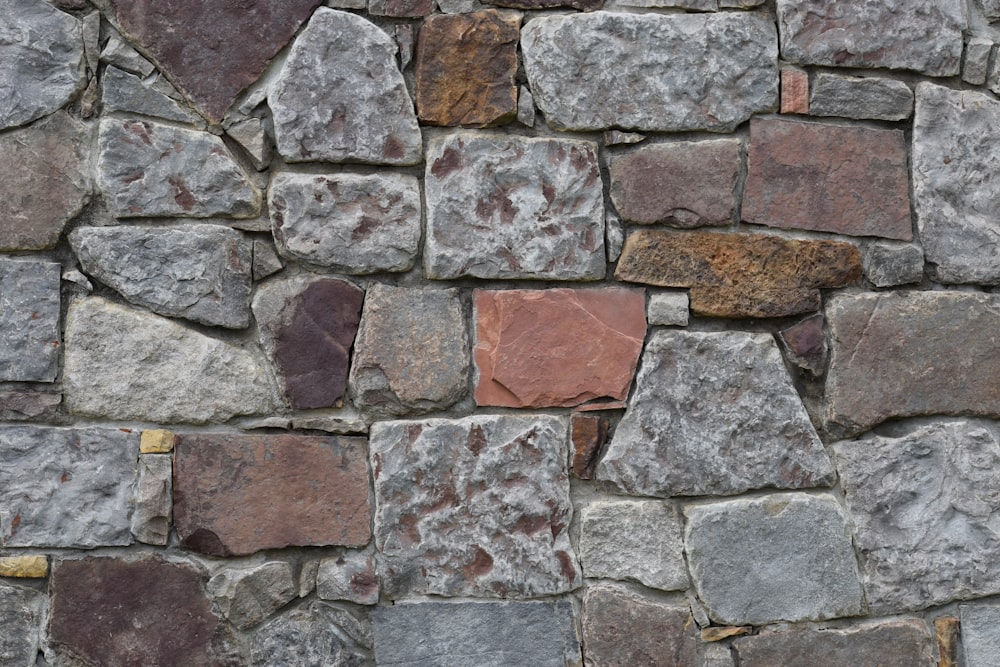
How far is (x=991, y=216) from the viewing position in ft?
6.82

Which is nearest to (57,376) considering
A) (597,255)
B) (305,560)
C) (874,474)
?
(305,560)

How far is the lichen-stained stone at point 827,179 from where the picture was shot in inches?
80.4

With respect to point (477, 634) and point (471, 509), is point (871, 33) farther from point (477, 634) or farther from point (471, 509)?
point (477, 634)

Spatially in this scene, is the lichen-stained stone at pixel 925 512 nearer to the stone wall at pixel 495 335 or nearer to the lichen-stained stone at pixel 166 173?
the stone wall at pixel 495 335

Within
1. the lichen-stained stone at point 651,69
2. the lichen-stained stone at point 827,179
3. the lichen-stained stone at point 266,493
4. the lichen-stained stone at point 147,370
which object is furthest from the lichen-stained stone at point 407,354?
the lichen-stained stone at point 827,179

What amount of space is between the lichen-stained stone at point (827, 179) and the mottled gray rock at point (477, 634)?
101cm

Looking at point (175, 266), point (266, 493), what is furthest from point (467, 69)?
point (266, 493)

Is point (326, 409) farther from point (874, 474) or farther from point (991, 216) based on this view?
point (991, 216)

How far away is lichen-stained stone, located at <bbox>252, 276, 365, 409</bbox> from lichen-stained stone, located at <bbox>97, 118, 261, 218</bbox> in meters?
0.21

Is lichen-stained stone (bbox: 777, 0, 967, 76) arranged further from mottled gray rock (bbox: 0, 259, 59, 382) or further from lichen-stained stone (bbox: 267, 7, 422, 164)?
mottled gray rock (bbox: 0, 259, 59, 382)

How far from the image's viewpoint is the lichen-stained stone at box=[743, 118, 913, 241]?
6.70 feet

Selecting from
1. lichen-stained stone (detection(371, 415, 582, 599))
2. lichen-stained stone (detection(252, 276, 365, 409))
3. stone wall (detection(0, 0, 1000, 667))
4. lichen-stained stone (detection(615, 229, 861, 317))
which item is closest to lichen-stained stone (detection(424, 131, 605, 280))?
stone wall (detection(0, 0, 1000, 667))

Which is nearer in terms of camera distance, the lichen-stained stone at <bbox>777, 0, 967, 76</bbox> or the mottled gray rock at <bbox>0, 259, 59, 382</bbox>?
the mottled gray rock at <bbox>0, 259, 59, 382</bbox>

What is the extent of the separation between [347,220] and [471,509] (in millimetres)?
688
